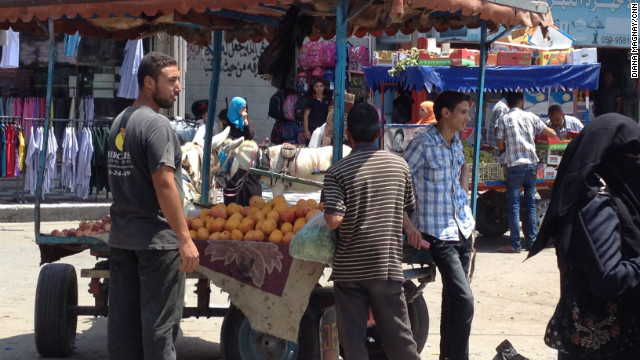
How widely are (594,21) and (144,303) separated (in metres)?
18.0

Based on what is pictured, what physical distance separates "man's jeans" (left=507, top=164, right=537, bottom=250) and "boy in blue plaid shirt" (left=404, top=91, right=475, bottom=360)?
5.37 metres

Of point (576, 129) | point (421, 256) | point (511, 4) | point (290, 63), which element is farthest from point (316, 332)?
point (576, 129)

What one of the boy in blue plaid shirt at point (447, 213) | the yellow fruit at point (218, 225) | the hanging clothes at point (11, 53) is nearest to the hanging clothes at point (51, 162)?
the hanging clothes at point (11, 53)

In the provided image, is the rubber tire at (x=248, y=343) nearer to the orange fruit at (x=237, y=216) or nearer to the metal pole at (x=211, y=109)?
the orange fruit at (x=237, y=216)

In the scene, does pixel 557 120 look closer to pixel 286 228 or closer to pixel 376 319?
pixel 286 228

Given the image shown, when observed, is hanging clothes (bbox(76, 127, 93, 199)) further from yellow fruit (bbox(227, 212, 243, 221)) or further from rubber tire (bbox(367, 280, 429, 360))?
rubber tire (bbox(367, 280, 429, 360))

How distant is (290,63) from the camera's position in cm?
732

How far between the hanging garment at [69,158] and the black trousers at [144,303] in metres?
8.93

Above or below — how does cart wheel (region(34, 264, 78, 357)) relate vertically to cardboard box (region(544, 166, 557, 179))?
below

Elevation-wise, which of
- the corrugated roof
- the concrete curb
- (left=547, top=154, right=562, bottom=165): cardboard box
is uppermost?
the corrugated roof

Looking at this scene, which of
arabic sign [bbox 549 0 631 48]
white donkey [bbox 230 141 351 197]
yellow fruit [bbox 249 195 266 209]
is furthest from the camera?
arabic sign [bbox 549 0 631 48]

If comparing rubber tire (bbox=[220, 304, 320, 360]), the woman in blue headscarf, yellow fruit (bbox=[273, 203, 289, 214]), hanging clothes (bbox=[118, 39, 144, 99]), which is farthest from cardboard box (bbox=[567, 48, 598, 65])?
rubber tire (bbox=[220, 304, 320, 360])

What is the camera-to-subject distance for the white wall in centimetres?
1862

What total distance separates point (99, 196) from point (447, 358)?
9.79 meters
